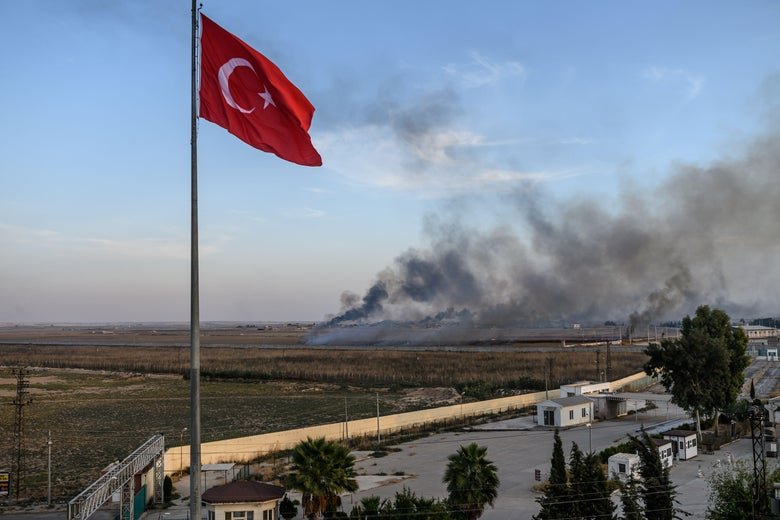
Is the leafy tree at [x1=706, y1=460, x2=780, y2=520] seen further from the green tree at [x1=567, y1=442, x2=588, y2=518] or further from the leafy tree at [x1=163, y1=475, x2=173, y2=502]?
the leafy tree at [x1=163, y1=475, x2=173, y2=502]

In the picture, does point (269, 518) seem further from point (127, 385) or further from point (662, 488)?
point (127, 385)

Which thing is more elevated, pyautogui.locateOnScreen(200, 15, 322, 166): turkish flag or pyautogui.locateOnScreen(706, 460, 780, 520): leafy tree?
pyautogui.locateOnScreen(200, 15, 322, 166): turkish flag

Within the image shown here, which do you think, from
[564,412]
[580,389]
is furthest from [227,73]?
[580,389]

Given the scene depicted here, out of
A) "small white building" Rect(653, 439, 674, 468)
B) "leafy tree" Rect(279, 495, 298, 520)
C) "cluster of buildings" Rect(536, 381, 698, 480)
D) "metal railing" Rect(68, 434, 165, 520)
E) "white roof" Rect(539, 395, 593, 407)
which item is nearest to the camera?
"metal railing" Rect(68, 434, 165, 520)

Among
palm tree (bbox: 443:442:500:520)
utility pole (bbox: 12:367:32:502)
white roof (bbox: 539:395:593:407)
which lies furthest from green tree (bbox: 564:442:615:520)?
white roof (bbox: 539:395:593:407)

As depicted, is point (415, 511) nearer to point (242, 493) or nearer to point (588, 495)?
point (242, 493)
